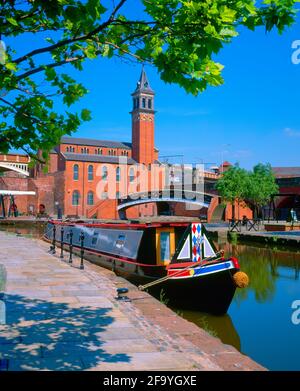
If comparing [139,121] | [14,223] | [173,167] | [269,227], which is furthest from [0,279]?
[139,121]

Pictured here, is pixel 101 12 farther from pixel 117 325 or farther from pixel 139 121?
pixel 139 121

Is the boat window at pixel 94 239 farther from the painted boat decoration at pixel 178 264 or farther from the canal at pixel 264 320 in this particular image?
the canal at pixel 264 320

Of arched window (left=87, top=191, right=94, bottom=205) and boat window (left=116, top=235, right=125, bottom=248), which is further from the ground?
arched window (left=87, top=191, right=94, bottom=205)

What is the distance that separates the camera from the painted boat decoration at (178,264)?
10.1 meters

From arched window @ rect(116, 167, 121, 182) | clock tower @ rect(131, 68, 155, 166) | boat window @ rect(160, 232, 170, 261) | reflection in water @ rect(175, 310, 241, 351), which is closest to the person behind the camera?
reflection in water @ rect(175, 310, 241, 351)

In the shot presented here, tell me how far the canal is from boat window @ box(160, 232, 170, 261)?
62.0 inches

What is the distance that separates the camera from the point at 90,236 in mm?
17359

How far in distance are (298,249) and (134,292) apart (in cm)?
1553

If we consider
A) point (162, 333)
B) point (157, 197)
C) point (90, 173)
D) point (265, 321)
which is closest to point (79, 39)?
point (162, 333)

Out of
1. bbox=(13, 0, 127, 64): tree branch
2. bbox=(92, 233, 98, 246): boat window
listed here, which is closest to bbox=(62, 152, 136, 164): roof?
bbox=(92, 233, 98, 246): boat window

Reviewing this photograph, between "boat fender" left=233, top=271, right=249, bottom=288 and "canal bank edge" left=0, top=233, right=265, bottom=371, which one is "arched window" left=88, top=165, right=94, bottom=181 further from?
"boat fender" left=233, top=271, right=249, bottom=288

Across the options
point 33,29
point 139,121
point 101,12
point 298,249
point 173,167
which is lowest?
point 298,249

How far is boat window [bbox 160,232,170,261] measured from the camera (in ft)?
37.9

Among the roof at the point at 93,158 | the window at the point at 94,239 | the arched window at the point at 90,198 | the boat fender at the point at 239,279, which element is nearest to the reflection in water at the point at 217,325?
the boat fender at the point at 239,279
